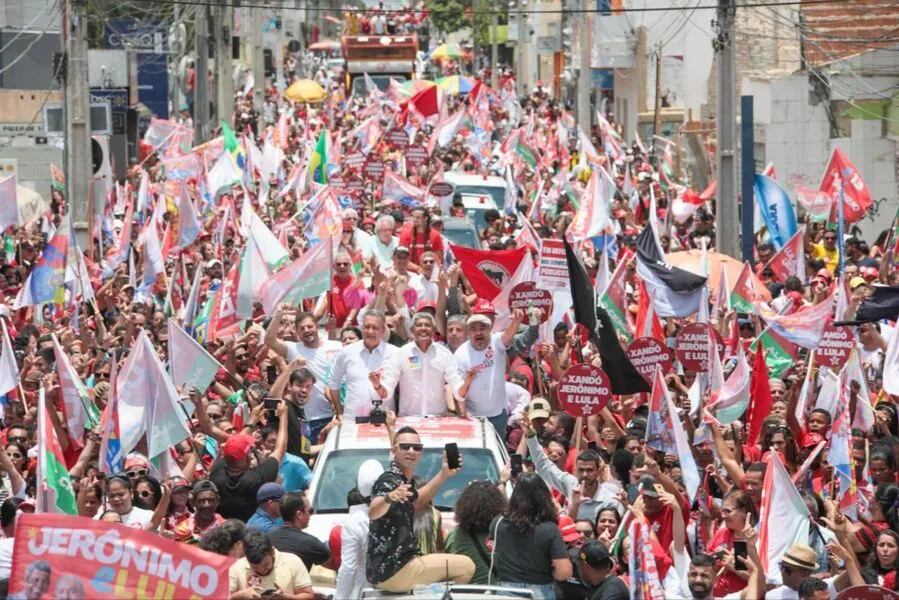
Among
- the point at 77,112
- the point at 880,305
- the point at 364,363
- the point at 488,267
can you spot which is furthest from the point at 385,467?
the point at 77,112

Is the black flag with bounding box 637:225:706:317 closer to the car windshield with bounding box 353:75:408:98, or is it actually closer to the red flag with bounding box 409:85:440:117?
the red flag with bounding box 409:85:440:117

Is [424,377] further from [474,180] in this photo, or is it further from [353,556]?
[474,180]

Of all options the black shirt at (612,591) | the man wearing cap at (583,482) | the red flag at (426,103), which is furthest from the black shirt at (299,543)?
the red flag at (426,103)

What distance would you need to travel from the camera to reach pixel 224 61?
50.4 m

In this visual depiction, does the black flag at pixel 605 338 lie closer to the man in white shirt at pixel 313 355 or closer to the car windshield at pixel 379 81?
the man in white shirt at pixel 313 355

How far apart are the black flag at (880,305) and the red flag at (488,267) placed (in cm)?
401

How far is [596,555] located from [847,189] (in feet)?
42.9

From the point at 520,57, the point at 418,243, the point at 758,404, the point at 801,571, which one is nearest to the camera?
the point at 801,571

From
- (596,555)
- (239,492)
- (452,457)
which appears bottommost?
(239,492)

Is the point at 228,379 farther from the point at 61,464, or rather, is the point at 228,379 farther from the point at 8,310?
the point at 61,464

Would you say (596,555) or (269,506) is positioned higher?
(596,555)

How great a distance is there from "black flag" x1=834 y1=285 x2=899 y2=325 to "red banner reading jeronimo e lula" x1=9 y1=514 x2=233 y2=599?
6548mm

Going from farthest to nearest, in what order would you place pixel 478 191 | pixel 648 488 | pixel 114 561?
pixel 478 191 → pixel 648 488 → pixel 114 561

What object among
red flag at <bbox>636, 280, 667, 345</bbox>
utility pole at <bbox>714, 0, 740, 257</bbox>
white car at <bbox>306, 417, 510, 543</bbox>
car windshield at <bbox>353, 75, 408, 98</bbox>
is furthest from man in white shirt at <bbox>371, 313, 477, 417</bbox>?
car windshield at <bbox>353, 75, 408, 98</bbox>
